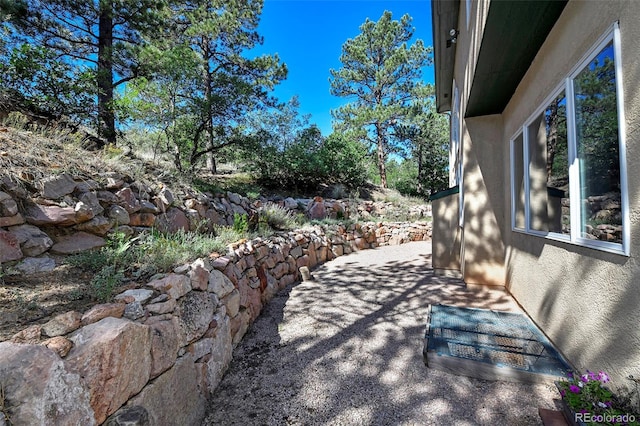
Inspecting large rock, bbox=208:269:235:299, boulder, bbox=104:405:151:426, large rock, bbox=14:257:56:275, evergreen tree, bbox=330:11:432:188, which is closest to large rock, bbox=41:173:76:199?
large rock, bbox=14:257:56:275

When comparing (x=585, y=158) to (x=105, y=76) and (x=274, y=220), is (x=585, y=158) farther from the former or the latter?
(x=105, y=76)

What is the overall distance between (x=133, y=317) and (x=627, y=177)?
319 centimetres

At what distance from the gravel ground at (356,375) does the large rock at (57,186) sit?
7.76ft

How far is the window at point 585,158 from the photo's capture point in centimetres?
178

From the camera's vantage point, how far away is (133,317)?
1820mm

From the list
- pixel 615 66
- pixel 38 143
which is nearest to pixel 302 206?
pixel 38 143

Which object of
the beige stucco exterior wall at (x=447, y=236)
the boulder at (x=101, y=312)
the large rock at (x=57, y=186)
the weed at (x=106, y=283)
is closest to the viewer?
the boulder at (x=101, y=312)

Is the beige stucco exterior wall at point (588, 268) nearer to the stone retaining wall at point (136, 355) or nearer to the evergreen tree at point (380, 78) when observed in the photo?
the stone retaining wall at point (136, 355)

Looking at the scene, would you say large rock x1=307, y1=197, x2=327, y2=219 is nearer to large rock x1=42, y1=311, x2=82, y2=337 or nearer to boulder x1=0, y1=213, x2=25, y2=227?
boulder x1=0, y1=213, x2=25, y2=227

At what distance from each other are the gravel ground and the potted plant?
0.91 ft

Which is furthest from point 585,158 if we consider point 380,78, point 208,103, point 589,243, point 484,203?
point 380,78

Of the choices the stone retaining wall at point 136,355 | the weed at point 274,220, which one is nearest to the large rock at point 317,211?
the weed at point 274,220

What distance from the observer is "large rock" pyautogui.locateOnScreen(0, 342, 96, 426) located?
3.81 ft

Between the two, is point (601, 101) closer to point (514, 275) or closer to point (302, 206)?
point (514, 275)
